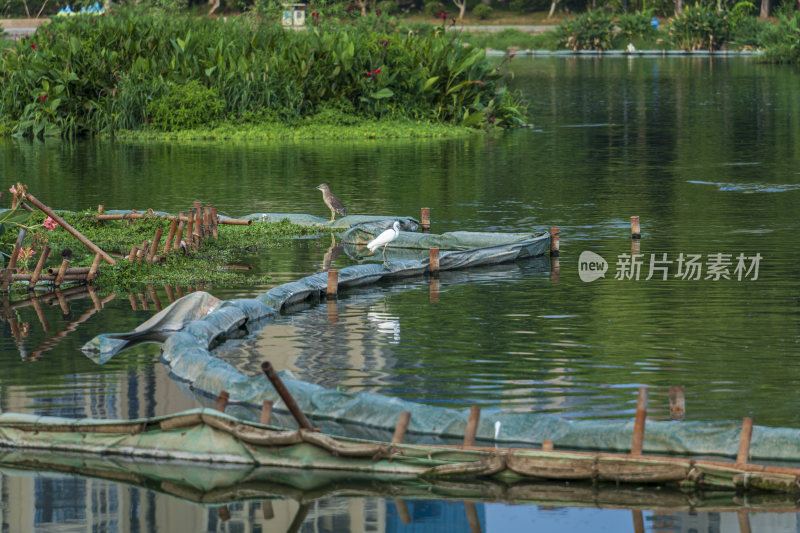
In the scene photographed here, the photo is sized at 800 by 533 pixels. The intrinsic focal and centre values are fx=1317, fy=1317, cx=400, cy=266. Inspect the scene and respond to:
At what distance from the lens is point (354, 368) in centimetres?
1254

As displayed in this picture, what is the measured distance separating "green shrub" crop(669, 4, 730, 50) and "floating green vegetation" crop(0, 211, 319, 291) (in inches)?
2138

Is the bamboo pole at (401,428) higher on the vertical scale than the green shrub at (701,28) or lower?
lower

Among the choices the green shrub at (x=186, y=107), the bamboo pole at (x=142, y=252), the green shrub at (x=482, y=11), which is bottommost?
the bamboo pole at (x=142, y=252)

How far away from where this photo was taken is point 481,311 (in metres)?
15.0

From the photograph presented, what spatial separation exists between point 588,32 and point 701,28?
20.6 feet

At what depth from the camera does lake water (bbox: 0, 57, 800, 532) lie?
9.27 metres

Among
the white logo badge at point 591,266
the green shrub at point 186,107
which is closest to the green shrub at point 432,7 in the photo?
the green shrub at point 186,107

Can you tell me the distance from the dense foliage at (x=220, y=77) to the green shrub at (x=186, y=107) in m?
0.03

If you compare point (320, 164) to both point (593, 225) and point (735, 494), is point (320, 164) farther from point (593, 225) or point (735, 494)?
point (735, 494)

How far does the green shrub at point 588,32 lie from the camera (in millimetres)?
73438

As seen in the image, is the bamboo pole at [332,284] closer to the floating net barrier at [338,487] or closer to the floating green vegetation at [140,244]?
the floating green vegetation at [140,244]

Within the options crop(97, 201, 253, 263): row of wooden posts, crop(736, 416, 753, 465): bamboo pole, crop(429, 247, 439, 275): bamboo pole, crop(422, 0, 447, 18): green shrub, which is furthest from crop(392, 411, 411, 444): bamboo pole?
crop(422, 0, 447, 18): green shrub

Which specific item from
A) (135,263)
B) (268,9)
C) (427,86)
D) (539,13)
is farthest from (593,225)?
(539,13)

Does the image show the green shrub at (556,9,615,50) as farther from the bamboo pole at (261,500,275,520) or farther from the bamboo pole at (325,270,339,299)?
the bamboo pole at (261,500,275,520)
